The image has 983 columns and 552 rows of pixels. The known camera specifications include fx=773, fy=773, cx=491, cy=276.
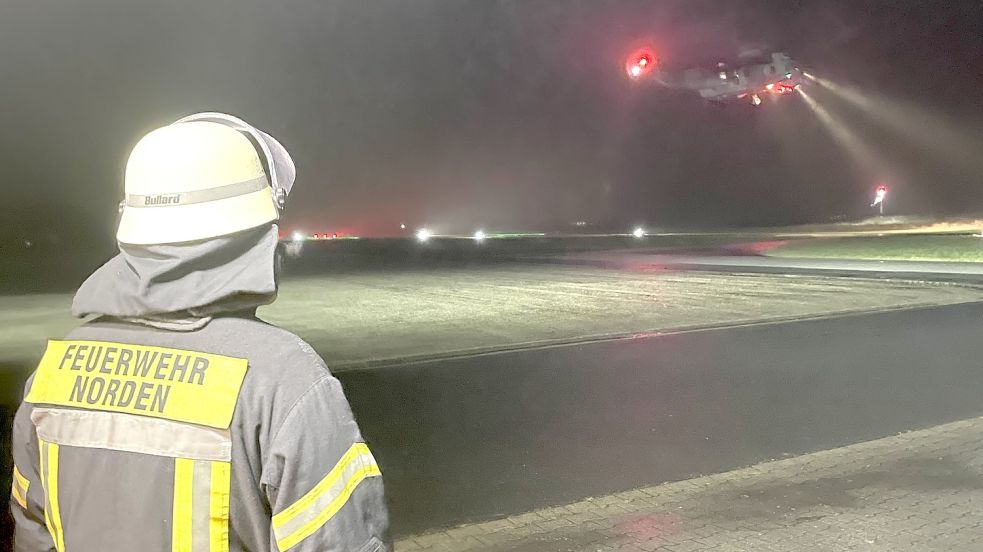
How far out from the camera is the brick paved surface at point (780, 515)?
13.9ft

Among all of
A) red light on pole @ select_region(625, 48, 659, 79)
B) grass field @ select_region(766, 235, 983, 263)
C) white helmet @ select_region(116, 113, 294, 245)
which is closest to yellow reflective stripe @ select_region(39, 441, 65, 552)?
white helmet @ select_region(116, 113, 294, 245)

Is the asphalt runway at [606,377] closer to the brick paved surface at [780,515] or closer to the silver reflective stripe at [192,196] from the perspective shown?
the brick paved surface at [780,515]

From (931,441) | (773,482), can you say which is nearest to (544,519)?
(773,482)

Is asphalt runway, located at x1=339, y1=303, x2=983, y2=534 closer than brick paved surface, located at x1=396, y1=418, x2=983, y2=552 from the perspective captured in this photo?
No

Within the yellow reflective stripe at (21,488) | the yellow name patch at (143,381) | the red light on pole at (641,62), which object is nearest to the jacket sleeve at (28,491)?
A: the yellow reflective stripe at (21,488)

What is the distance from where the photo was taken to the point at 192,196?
5.19 ft

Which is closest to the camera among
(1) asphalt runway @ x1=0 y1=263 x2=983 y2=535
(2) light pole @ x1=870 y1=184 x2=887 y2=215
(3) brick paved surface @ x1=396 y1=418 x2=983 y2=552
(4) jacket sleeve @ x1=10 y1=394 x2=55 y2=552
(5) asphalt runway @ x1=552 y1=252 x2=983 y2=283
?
(4) jacket sleeve @ x1=10 y1=394 x2=55 y2=552

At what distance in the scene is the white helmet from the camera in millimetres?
1575

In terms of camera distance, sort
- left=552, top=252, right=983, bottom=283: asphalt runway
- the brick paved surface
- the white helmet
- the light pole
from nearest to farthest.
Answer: the white helmet, the brick paved surface, left=552, top=252, right=983, bottom=283: asphalt runway, the light pole

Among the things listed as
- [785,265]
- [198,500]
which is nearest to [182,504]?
[198,500]

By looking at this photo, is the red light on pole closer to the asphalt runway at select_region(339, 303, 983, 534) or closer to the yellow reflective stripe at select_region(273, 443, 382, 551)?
the asphalt runway at select_region(339, 303, 983, 534)

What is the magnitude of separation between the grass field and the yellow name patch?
2443cm

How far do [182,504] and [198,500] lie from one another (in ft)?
0.11

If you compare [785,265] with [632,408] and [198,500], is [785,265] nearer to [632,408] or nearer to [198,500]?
[632,408]
